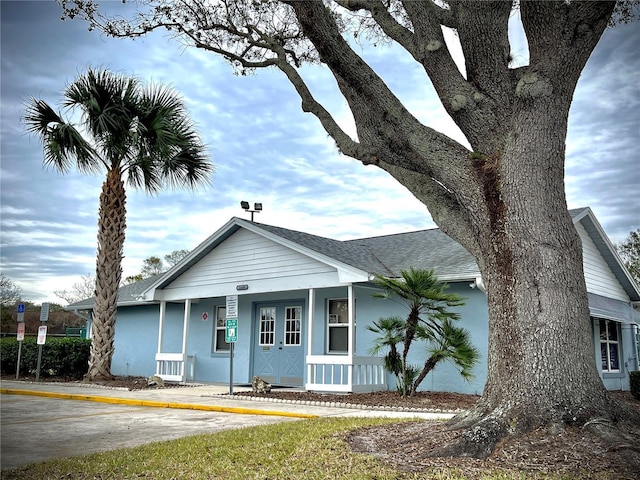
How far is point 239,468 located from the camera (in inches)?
215

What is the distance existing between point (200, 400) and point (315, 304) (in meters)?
4.59

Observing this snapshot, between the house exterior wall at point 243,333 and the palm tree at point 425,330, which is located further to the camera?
the house exterior wall at point 243,333

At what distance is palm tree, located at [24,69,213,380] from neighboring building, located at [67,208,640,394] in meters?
1.84

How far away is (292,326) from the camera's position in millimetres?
16438

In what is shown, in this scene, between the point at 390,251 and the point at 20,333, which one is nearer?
the point at 390,251

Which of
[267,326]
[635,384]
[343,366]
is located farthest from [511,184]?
[267,326]

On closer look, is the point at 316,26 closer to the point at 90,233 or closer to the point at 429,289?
the point at 429,289

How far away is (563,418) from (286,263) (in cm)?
1061

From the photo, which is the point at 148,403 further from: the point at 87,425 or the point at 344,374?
the point at 344,374

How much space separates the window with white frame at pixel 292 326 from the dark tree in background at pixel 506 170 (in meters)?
9.85

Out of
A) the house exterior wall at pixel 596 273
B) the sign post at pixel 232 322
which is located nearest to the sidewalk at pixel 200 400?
the sign post at pixel 232 322

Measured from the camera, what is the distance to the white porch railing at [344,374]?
13.1 metres

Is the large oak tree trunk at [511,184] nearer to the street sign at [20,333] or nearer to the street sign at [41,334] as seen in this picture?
the street sign at [41,334]

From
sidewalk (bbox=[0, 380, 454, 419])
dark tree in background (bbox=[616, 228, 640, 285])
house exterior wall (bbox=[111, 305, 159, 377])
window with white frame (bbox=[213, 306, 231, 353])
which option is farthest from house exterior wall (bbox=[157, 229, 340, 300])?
dark tree in background (bbox=[616, 228, 640, 285])
